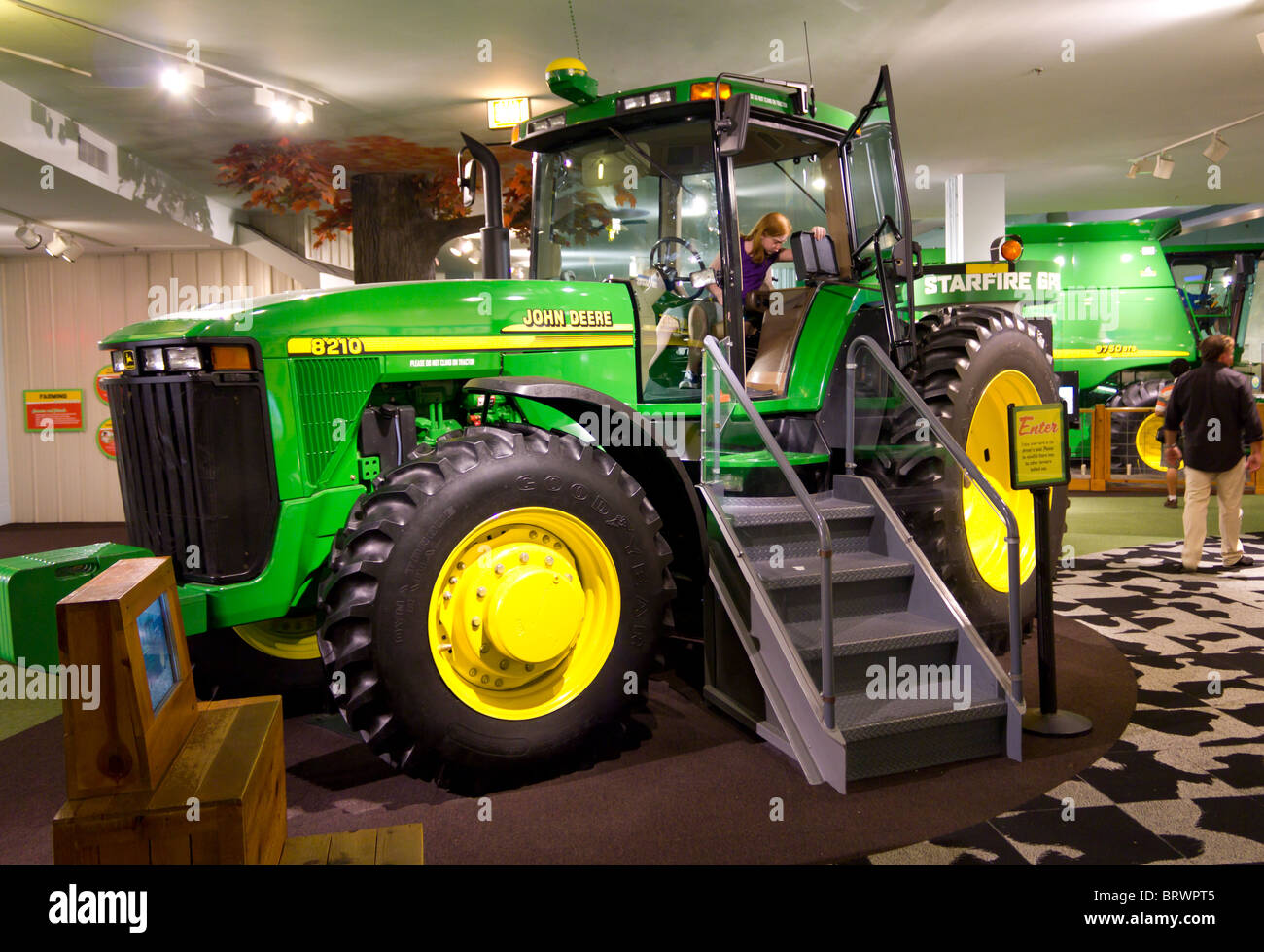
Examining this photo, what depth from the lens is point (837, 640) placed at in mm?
3666

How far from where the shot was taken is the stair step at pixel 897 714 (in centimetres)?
335

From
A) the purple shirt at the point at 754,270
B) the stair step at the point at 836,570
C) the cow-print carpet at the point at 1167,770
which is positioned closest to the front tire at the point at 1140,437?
the cow-print carpet at the point at 1167,770

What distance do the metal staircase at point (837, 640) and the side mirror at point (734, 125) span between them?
2.56ft

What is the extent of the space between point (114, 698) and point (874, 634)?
277 cm

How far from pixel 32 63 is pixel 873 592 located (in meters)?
6.07

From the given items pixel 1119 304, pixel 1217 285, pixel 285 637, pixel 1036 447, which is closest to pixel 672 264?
pixel 1036 447

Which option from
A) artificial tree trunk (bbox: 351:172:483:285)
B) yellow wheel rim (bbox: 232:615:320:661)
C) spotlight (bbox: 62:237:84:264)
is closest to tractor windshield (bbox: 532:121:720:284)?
yellow wheel rim (bbox: 232:615:320:661)

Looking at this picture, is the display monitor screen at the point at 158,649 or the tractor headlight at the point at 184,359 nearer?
the display monitor screen at the point at 158,649

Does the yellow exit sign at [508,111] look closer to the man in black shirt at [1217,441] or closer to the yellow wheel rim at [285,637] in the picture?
the yellow wheel rim at [285,637]

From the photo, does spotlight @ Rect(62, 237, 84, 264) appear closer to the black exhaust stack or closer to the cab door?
the black exhaust stack

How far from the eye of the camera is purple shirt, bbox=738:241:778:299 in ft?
15.3

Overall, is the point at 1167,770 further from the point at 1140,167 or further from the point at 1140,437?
the point at 1140,437

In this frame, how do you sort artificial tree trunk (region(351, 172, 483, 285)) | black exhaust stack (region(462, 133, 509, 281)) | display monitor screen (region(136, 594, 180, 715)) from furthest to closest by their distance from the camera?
1. artificial tree trunk (region(351, 172, 483, 285))
2. black exhaust stack (region(462, 133, 509, 281))
3. display monitor screen (region(136, 594, 180, 715))
